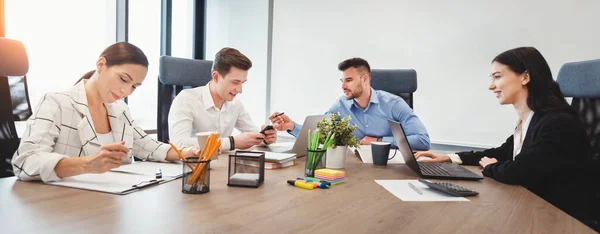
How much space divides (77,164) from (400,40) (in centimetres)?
279

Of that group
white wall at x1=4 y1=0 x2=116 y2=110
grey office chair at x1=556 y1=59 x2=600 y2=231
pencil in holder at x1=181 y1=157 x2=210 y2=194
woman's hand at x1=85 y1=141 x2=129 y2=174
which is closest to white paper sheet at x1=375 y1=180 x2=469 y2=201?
pencil in holder at x1=181 y1=157 x2=210 y2=194

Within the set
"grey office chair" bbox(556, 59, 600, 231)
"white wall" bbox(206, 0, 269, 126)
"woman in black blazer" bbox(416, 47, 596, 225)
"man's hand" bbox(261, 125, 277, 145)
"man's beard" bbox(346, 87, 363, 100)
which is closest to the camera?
"woman in black blazer" bbox(416, 47, 596, 225)

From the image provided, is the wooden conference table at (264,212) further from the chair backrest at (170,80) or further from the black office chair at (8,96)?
the chair backrest at (170,80)

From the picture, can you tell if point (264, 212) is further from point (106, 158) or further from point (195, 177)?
point (106, 158)

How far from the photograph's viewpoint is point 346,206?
0.95 m

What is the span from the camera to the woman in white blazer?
1.09 metres

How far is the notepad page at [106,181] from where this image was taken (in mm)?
1021

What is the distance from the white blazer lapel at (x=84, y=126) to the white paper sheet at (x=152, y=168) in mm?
133

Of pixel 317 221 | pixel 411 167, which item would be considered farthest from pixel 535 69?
pixel 317 221

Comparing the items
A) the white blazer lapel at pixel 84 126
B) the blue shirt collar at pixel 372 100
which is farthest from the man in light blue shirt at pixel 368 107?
the white blazer lapel at pixel 84 126

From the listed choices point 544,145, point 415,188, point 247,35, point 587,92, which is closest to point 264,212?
point 415,188

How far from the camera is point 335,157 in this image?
57.5 inches

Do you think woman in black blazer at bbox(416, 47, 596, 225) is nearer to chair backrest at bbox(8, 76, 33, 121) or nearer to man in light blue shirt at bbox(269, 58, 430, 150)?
man in light blue shirt at bbox(269, 58, 430, 150)

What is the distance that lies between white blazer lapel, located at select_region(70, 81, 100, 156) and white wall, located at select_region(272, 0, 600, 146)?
97.8 inches
